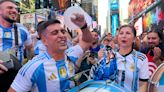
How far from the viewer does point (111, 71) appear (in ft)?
11.0

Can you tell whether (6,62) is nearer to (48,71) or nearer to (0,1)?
(48,71)

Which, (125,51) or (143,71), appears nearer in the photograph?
(143,71)

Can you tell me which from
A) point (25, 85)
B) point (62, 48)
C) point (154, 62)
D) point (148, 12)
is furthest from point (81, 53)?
point (148, 12)

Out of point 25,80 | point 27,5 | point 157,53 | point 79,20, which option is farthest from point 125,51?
point 27,5

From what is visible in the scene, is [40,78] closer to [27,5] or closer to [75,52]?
[75,52]

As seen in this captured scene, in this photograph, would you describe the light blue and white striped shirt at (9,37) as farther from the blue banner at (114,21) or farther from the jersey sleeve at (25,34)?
the blue banner at (114,21)

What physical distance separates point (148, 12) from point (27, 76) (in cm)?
1798

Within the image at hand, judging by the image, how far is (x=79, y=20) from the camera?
3846 millimetres

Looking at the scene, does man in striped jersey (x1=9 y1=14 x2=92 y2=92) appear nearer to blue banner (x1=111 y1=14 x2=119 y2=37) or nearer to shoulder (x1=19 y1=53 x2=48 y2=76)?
shoulder (x1=19 y1=53 x2=48 y2=76)

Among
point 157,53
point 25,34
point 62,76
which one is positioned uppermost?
point 25,34

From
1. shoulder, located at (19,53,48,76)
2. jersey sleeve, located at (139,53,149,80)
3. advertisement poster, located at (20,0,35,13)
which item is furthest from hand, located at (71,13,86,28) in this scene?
advertisement poster, located at (20,0,35,13)

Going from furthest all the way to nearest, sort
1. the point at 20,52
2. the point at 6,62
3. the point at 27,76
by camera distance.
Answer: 1. the point at 20,52
2. the point at 6,62
3. the point at 27,76

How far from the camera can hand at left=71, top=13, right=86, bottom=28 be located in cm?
380

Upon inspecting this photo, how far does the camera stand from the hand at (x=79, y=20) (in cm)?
380
